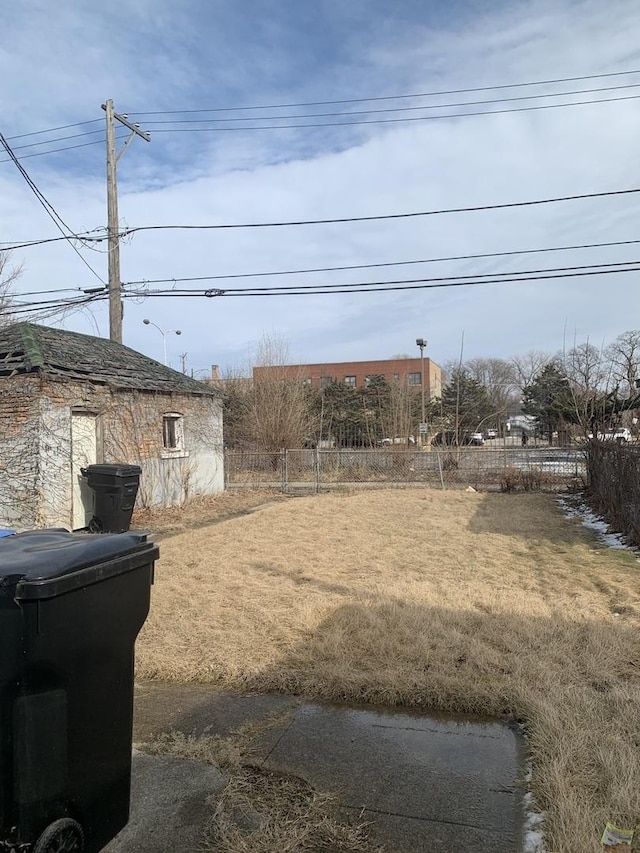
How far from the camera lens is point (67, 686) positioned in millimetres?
2334

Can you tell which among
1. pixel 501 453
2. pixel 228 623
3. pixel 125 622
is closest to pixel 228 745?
pixel 125 622

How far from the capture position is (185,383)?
16.6m

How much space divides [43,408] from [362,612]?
7.77 meters

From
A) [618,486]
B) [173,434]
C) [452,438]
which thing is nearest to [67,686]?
[618,486]

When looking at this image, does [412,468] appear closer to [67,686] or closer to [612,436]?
[612,436]

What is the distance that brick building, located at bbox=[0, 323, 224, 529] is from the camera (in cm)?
1095

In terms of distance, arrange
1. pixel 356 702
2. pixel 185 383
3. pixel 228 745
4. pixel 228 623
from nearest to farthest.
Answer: pixel 228 745 → pixel 356 702 → pixel 228 623 → pixel 185 383

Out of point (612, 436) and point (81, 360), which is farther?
point (612, 436)

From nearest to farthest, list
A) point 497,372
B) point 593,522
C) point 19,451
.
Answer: point 19,451 → point 593,522 → point 497,372

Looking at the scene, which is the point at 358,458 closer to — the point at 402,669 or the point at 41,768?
the point at 402,669

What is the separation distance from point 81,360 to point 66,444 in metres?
2.10

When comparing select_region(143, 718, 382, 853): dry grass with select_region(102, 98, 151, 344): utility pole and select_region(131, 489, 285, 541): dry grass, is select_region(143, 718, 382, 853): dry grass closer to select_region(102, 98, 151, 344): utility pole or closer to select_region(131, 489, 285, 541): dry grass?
select_region(131, 489, 285, 541): dry grass

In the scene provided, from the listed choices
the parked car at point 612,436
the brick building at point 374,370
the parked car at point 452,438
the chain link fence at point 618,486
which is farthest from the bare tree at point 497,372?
the chain link fence at point 618,486

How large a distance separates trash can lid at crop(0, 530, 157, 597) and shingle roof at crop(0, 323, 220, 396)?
9165 mm
